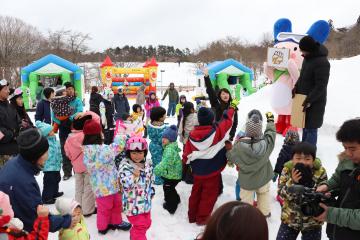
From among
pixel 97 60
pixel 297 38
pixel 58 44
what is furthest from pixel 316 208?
pixel 97 60

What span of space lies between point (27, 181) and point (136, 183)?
4.03 ft

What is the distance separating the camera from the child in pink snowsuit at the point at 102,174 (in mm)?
3875

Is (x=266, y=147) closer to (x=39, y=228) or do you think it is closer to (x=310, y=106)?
(x=310, y=106)

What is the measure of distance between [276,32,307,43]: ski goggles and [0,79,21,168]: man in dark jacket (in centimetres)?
525

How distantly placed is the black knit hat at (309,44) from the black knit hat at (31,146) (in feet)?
12.5

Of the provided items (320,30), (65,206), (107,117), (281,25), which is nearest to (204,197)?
(65,206)

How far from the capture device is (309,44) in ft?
15.5

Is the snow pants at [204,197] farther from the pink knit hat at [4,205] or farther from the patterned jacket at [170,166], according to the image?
the pink knit hat at [4,205]

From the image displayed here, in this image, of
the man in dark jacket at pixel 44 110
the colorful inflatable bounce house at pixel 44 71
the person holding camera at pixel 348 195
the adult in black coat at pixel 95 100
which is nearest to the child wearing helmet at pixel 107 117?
the adult in black coat at pixel 95 100

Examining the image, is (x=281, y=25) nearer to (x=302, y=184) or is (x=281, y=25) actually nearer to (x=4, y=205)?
(x=302, y=184)

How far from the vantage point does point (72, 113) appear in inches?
220

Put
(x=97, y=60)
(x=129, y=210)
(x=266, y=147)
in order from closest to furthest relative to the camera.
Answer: (x=129, y=210)
(x=266, y=147)
(x=97, y=60)

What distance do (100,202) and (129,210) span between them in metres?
0.68

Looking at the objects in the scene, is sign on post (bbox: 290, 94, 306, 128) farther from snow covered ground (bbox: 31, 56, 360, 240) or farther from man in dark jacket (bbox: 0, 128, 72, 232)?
man in dark jacket (bbox: 0, 128, 72, 232)
